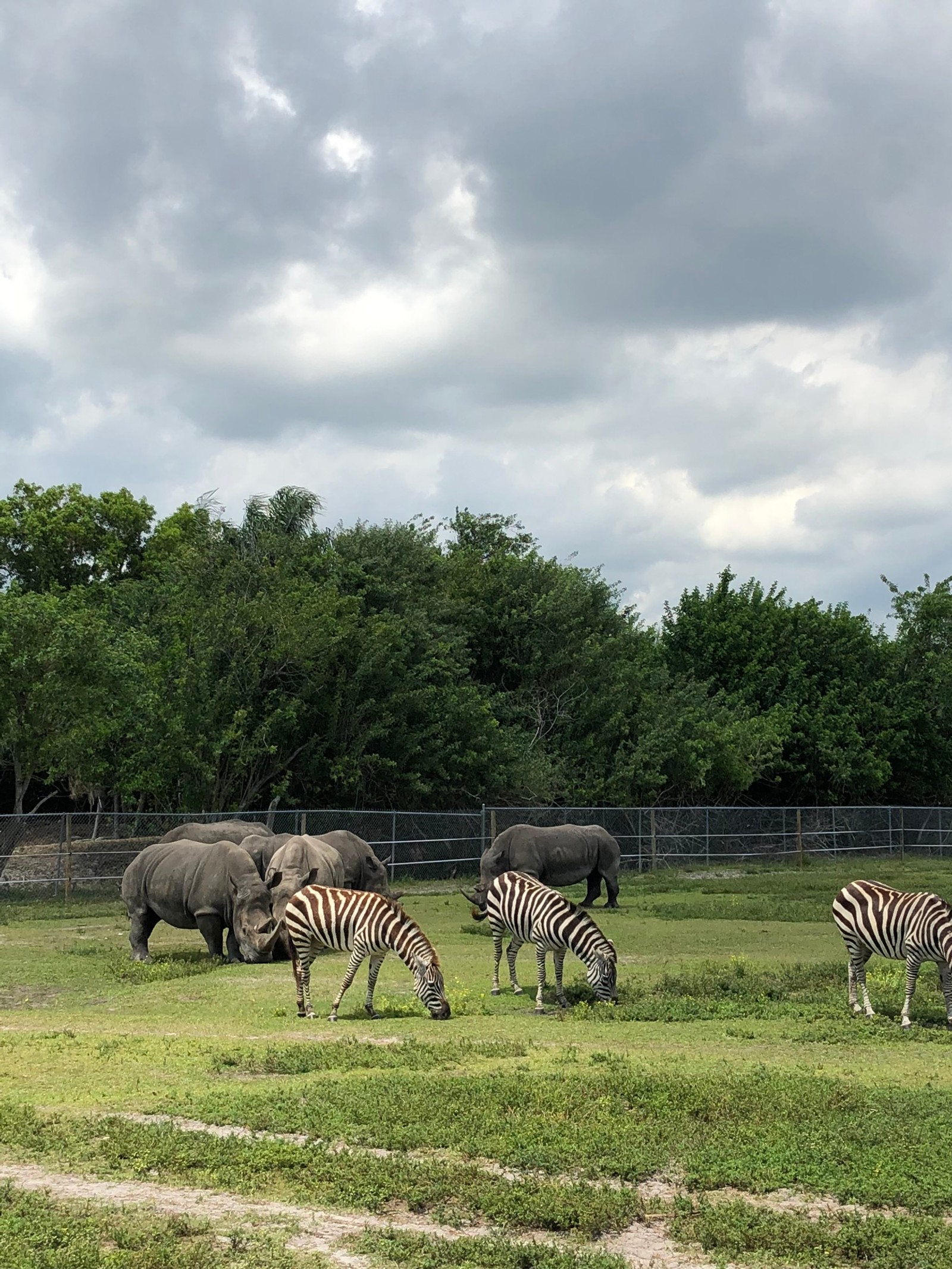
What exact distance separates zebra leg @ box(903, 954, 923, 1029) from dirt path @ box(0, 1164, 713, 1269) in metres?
7.24

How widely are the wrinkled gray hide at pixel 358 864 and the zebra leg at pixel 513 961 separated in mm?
7664

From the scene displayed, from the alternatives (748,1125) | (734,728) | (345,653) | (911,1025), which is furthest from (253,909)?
(734,728)

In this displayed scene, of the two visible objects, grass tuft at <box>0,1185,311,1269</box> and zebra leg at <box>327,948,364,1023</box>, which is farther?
zebra leg at <box>327,948,364,1023</box>

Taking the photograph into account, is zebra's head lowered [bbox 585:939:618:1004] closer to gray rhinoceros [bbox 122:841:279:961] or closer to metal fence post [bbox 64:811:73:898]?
gray rhinoceros [bbox 122:841:279:961]

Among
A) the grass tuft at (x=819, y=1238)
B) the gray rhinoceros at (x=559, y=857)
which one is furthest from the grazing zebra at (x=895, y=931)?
the gray rhinoceros at (x=559, y=857)

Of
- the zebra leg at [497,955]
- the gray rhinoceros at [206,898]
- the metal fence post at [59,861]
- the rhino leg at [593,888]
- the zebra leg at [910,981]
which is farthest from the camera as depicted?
the rhino leg at [593,888]

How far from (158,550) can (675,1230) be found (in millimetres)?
43996

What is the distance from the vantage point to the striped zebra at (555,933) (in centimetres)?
A: 1437

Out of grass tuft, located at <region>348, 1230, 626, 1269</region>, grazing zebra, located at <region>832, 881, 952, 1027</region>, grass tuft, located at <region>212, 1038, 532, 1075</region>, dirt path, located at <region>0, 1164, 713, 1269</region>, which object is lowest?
grass tuft, located at <region>212, 1038, 532, 1075</region>

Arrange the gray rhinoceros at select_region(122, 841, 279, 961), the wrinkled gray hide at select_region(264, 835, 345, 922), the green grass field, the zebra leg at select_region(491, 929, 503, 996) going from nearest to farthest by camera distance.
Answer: the green grass field, the zebra leg at select_region(491, 929, 503, 996), the gray rhinoceros at select_region(122, 841, 279, 961), the wrinkled gray hide at select_region(264, 835, 345, 922)

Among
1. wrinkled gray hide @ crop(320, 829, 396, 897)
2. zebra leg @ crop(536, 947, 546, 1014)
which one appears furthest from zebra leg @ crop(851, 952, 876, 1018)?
wrinkled gray hide @ crop(320, 829, 396, 897)

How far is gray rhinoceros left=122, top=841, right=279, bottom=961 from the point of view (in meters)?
18.8

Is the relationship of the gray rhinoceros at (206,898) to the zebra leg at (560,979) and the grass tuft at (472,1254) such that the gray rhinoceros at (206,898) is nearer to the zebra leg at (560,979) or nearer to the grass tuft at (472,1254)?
the zebra leg at (560,979)

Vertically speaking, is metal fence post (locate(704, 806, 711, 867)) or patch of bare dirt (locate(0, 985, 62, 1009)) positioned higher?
metal fence post (locate(704, 806, 711, 867))
